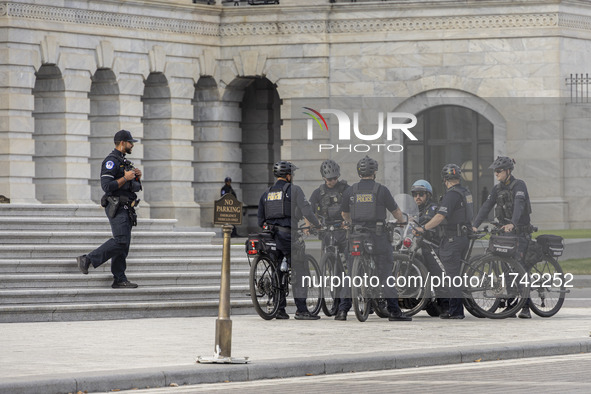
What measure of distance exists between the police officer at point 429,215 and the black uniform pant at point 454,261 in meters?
0.11

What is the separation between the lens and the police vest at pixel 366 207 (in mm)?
18656

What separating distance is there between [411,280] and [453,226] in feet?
2.65

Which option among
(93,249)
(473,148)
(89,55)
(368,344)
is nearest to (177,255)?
(93,249)

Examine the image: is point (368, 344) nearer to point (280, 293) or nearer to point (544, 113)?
point (280, 293)

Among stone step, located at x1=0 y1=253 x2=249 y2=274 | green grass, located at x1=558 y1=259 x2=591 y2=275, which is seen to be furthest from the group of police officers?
green grass, located at x1=558 y1=259 x2=591 y2=275

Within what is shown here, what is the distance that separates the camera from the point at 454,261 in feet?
62.5

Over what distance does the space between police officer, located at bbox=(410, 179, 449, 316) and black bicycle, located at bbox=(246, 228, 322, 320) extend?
1.34 m

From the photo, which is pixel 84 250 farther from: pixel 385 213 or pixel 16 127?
pixel 16 127

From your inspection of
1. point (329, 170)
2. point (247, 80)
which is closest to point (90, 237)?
point (329, 170)

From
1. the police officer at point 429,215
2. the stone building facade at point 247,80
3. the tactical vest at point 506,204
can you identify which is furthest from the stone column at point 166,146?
the tactical vest at point 506,204

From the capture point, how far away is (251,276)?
1844 cm

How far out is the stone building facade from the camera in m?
36.8

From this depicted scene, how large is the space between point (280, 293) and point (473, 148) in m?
16.2

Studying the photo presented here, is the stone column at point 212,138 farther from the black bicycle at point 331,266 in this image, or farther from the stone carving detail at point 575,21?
the black bicycle at point 331,266
